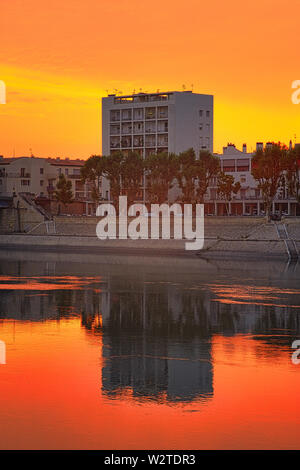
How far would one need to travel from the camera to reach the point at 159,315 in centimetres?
4247

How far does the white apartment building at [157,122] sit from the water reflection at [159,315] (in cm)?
8317

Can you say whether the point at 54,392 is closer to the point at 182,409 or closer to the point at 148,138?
the point at 182,409

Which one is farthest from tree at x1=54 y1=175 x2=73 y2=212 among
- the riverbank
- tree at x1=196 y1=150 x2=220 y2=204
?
tree at x1=196 y1=150 x2=220 y2=204

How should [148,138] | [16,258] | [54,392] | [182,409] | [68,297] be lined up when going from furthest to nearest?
[148,138] < [16,258] < [68,297] < [54,392] < [182,409]

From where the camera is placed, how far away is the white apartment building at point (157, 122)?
488ft

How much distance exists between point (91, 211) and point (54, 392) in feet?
427

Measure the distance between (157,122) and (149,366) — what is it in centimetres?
12382

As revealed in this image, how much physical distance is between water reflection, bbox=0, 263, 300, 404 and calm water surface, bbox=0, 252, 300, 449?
6 cm

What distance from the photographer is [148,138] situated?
152250 millimetres

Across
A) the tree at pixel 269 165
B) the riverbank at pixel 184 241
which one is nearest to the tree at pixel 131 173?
the riverbank at pixel 184 241

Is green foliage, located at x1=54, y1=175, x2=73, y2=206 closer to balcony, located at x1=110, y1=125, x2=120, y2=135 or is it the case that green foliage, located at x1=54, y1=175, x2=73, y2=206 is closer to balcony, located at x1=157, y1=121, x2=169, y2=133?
balcony, located at x1=110, y1=125, x2=120, y2=135

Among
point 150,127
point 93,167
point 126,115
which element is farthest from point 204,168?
point 126,115

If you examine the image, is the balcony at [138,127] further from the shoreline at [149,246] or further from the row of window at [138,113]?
the shoreline at [149,246]

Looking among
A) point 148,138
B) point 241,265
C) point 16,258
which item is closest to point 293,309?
point 241,265
